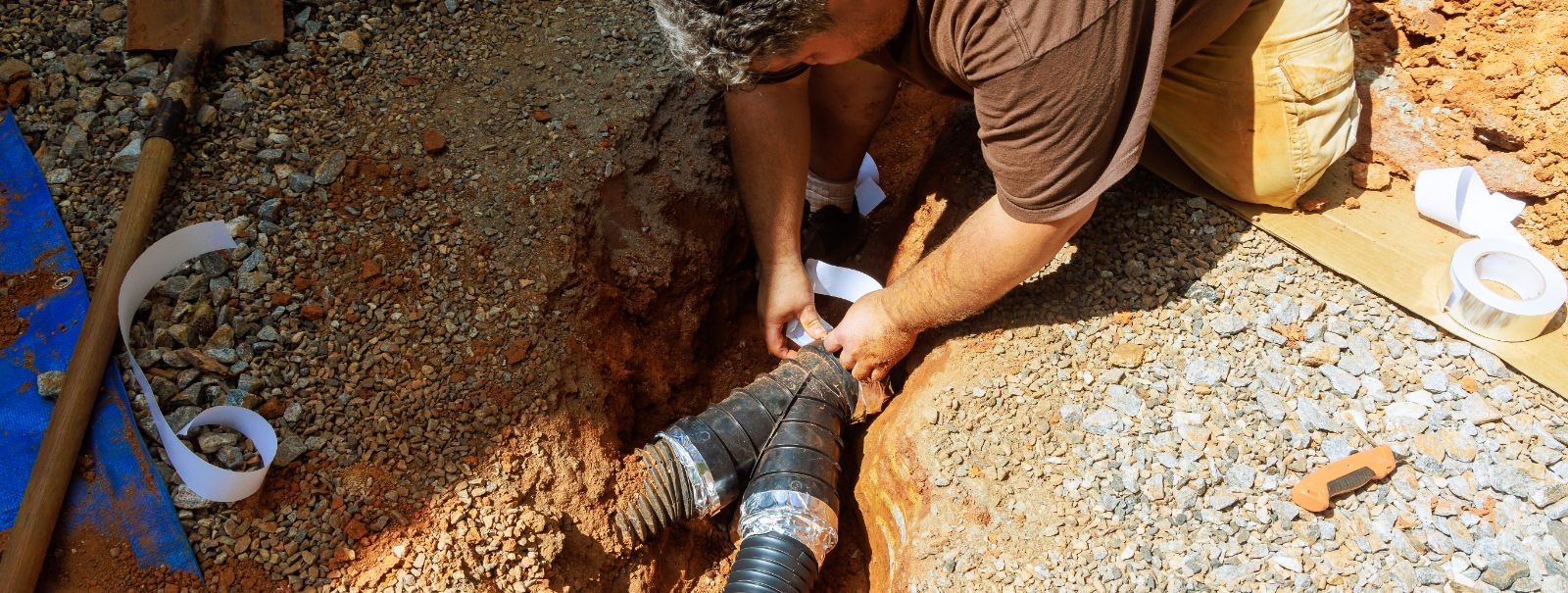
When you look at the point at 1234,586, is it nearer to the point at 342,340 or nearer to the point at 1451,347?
the point at 1451,347

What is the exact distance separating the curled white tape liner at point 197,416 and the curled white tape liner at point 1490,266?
270cm

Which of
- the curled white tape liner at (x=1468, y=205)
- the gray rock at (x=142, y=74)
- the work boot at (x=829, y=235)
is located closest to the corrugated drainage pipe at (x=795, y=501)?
the work boot at (x=829, y=235)

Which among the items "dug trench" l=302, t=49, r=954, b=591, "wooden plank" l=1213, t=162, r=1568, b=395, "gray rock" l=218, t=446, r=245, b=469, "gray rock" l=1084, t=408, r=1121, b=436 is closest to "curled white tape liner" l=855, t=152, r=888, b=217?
"dug trench" l=302, t=49, r=954, b=591

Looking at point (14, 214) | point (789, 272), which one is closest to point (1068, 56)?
point (789, 272)

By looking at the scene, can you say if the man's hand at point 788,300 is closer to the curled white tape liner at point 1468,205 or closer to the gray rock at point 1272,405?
the gray rock at point 1272,405

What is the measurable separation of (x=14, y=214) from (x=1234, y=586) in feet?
9.89

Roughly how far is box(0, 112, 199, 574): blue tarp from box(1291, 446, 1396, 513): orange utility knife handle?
2307 millimetres

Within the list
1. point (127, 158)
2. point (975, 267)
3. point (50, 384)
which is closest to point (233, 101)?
point (127, 158)

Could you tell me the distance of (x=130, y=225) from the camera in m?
2.21

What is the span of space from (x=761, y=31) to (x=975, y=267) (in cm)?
76

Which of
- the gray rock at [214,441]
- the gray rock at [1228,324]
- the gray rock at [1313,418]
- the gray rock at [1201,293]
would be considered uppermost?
the gray rock at [1201,293]

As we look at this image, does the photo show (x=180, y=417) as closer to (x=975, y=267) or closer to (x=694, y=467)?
(x=694, y=467)

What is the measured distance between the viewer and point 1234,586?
6.30ft

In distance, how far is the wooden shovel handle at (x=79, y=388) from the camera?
1.78 m
